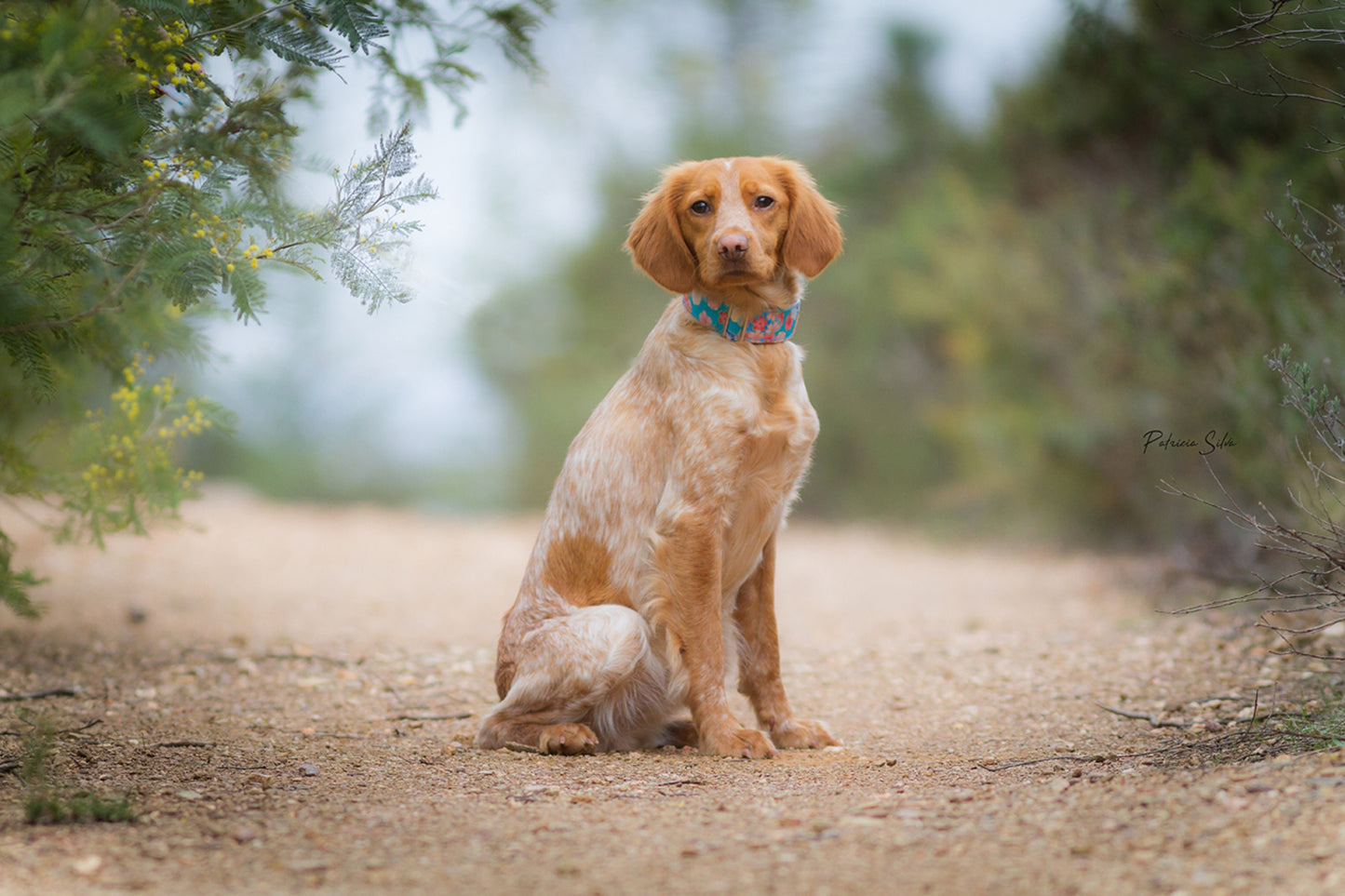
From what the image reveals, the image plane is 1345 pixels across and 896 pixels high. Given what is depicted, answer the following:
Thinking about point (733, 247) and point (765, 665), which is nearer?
point (733, 247)

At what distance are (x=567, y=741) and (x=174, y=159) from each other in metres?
2.15

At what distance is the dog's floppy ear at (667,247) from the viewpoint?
3732 mm

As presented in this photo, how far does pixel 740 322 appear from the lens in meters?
3.69

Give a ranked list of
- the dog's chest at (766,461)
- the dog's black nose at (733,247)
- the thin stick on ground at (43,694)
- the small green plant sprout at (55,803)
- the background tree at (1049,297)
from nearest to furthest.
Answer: the small green plant sprout at (55,803), the dog's black nose at (733,247), the dog's chest at (766,461), the thin stick on ground at (43,694), the background tree at (1049,297)

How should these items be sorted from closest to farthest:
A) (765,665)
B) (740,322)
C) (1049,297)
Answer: (740,322) → (765,665) → (1049,297)

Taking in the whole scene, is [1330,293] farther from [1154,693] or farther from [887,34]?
[887,34]


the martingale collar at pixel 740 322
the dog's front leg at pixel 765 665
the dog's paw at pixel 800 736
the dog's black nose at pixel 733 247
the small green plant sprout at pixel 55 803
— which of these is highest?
the dog's black nose at pixel 733 247

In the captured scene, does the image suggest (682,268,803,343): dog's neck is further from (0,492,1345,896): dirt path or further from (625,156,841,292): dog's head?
(0,492,1345,896): dirt path

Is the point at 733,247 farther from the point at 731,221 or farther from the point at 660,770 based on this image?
the point at 660,770

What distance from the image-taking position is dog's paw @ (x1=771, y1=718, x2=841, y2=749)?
3725 mm

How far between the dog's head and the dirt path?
5.37 feet

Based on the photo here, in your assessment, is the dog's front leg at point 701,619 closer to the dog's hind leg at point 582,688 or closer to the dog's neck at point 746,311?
→ the dog's hind leg at point 582,688

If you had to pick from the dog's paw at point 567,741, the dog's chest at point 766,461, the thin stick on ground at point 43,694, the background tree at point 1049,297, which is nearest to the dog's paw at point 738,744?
the dog's paw at point 567,741

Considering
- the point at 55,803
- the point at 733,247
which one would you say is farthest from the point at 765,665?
the point at 55,803
